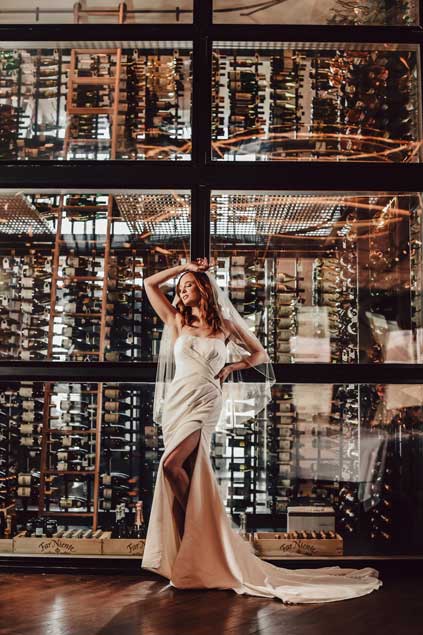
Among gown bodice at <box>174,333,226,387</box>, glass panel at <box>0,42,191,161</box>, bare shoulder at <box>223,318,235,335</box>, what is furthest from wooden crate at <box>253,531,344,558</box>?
A: glass panel at <box>0,42,191,161</box>

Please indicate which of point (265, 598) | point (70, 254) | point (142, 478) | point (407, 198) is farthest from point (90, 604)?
point (407, 198)

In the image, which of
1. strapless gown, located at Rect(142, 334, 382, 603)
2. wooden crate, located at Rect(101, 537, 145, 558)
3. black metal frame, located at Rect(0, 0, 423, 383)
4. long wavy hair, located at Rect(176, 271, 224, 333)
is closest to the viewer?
strapless gown, located at Rect(142, 334, 382, 603)

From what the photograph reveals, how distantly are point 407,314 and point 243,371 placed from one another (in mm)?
1179

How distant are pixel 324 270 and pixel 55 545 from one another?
2467mm

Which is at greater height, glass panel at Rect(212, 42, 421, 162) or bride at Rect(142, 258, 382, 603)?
glass panel at Rect(212, 42, 421, 162)

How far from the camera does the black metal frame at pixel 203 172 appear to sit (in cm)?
416

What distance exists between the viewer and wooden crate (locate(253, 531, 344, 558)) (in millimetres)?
4082

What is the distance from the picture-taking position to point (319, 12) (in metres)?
4.50

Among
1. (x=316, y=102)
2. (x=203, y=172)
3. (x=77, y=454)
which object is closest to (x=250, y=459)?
(x=77, y=454)

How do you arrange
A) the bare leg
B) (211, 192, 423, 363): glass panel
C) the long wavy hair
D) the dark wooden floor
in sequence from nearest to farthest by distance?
1. the dark wooden floor
2. the bare leg
3. the long wavy hair
4. (211, 192, 423, 363): glass panel

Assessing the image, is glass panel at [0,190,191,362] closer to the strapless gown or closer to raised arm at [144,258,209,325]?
raised arm at [144,258,209,325]

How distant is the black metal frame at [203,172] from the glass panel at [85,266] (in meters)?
0.19

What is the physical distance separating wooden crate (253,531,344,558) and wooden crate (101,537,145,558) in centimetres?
71

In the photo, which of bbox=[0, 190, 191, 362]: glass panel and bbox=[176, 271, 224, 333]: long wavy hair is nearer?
bbox=[176, 271, 224, 333]: long wavy hair
